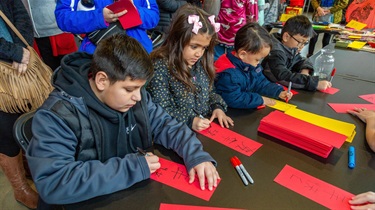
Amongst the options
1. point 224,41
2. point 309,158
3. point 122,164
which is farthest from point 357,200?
point 224,41

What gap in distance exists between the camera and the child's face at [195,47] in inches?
46.3

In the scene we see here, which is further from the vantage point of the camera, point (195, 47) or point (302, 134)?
point (195, 47)

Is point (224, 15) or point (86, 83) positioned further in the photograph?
point (224, 15)

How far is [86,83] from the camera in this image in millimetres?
820

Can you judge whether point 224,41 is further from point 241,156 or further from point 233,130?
point 241,156

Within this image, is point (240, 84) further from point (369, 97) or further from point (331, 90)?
point (369, 97)

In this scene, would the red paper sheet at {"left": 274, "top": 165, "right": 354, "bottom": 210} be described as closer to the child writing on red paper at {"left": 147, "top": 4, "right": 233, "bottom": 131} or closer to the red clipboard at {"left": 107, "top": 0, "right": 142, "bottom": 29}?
the child writing on red paper at {"left": 147, "top": 4, "right": 233, "bottom": 131}

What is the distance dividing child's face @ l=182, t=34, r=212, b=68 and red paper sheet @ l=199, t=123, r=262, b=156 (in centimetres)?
33

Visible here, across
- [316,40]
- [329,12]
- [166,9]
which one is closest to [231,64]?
[166,9]

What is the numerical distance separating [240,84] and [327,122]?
1.57ft

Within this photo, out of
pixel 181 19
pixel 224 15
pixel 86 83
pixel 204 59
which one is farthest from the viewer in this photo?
pixel 224 15

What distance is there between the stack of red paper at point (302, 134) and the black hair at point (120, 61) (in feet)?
1.71

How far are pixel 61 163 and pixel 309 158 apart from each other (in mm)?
771

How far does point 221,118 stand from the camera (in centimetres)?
111
